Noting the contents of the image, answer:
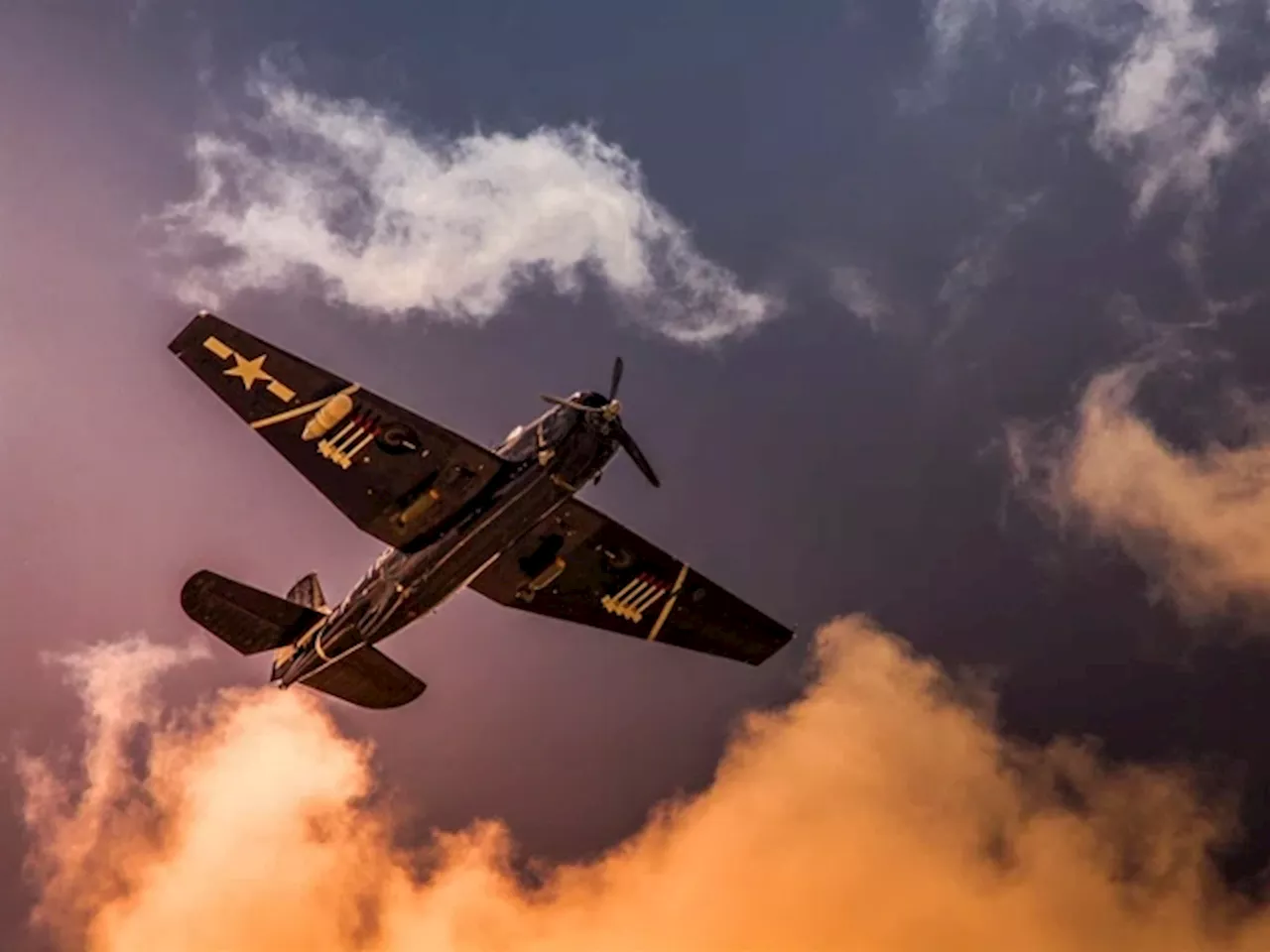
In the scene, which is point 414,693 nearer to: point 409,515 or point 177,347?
point 409,515

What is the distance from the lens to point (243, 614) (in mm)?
35531

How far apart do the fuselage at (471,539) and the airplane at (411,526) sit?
0.04m

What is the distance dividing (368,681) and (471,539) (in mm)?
6027

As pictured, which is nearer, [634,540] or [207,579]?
[207,579]

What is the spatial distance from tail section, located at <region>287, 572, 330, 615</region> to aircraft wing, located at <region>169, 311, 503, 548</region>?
11.1 ft

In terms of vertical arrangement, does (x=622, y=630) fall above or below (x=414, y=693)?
above

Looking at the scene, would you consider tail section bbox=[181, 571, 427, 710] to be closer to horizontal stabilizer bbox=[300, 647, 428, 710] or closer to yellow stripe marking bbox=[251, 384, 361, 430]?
horizontal stabilizer bbox=[300, 647, 428, 710]

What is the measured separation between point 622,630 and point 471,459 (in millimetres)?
8874

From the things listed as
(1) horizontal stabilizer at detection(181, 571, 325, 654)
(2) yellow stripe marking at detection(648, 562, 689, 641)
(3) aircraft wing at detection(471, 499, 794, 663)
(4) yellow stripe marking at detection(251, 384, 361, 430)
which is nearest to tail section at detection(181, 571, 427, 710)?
(1) horizontal stabilizer at detection(181, 571, 325, 654)

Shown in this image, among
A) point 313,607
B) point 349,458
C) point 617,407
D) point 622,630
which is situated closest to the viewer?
point 617,407

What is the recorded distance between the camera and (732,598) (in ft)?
128

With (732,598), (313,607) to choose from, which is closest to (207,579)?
(313,607)

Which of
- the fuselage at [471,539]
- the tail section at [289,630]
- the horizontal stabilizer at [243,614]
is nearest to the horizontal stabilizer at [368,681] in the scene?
the tail section at [289,630]

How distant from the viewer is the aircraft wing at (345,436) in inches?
1278
